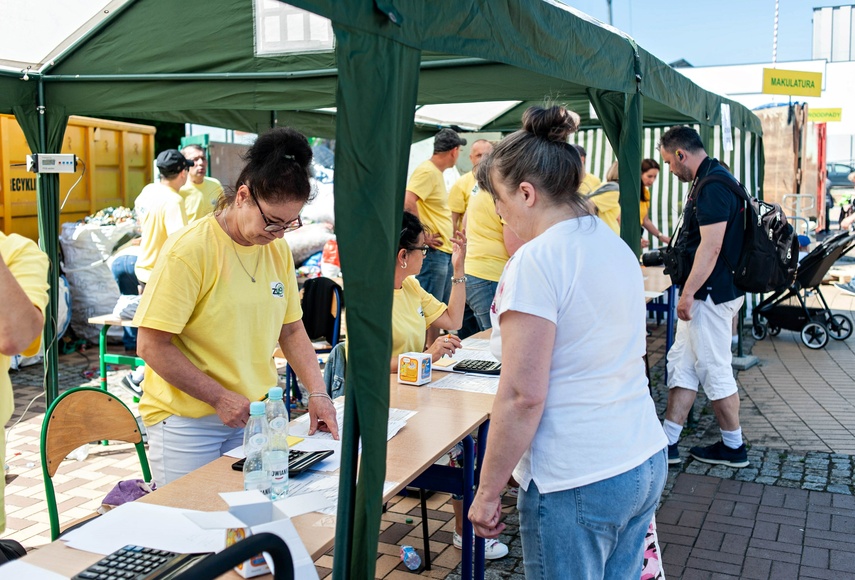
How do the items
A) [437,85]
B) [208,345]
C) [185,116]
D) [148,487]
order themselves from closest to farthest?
[208,345]
[148,487]
[437,85]
[185,116]

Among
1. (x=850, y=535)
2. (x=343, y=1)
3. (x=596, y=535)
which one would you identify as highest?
(x=343, y=1)

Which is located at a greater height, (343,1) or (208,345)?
(343,1)

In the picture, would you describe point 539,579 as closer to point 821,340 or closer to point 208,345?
point 208,345

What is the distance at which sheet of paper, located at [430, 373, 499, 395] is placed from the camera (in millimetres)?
3221

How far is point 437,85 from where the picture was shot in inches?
174

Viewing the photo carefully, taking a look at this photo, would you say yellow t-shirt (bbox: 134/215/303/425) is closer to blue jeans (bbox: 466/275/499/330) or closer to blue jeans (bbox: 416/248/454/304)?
blue jeans (bbox: 466/275/499/330)

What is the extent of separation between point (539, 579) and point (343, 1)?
139 centimetres

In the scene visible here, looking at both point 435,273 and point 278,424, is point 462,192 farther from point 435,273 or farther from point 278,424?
point 278,424

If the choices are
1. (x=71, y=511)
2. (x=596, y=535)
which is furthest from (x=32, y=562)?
(x=71, y=511)

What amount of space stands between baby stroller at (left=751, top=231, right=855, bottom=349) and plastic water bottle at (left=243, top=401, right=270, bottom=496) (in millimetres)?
6357

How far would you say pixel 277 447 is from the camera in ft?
6.96

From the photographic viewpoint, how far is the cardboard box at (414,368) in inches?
128

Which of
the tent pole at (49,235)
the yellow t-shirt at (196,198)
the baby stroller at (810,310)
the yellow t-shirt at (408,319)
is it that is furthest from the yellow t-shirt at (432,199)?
the baby stroller at (810,310)

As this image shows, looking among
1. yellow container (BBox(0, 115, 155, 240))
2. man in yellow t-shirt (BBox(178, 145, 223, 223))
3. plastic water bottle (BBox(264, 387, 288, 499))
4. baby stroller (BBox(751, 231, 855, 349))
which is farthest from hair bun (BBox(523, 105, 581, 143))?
yellow container (BBox(0, 115, 155, 240))
